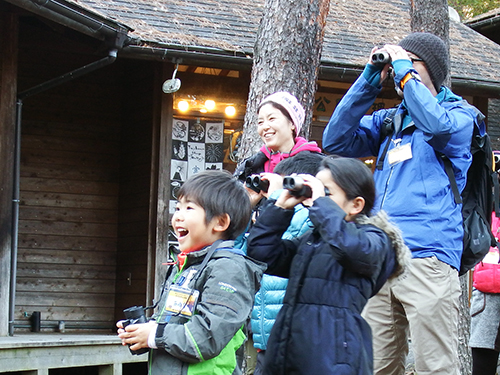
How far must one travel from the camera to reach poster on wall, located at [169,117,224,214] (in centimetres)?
902

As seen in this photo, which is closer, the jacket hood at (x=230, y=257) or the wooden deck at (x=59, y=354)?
the jacket hood at (x=230, y=257)

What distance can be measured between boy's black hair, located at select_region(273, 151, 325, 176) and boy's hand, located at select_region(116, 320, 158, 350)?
105 centimetres

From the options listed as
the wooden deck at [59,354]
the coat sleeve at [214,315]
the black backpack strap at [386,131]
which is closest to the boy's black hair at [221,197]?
the coat sleeve at [214,315]

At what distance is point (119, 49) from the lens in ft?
24.6

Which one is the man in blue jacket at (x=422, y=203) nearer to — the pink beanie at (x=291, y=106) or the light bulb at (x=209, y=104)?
the pink beanie at (x=291, y=106)

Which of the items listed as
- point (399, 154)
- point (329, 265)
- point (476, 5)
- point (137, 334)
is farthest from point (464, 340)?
point (476, 5)

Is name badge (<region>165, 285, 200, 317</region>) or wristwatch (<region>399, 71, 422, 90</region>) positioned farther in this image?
wristwatch (<region>399, 71, 422, 90</region>)

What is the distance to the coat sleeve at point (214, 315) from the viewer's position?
107 inches

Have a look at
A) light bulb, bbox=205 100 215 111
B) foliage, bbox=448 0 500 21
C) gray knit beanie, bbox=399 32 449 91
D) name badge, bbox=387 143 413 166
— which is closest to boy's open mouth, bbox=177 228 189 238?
name badge, bbox=387 143 413 166

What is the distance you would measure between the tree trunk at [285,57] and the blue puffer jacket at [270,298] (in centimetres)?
180

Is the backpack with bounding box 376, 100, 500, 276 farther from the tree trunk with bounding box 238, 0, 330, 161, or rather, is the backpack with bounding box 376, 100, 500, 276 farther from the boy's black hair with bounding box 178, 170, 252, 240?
the tree trunk with bounding box 238, 0, 330, 161

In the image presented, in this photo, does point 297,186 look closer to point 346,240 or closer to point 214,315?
point 346,240

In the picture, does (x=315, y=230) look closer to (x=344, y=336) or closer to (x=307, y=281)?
(x=307, y=281)

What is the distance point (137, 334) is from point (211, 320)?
0.29 m
